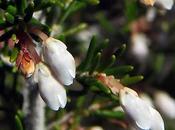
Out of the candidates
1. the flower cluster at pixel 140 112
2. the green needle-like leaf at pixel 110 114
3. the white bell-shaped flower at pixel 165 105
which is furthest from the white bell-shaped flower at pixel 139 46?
the flower cluster at pixel 140 112

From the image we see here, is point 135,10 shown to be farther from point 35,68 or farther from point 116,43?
point 35,68

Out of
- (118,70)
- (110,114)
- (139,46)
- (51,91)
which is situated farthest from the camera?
(139,46)

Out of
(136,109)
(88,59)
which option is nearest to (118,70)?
(88,59)

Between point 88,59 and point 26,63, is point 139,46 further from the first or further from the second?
point 26,63

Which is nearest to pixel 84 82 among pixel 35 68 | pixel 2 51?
pixel 35 68

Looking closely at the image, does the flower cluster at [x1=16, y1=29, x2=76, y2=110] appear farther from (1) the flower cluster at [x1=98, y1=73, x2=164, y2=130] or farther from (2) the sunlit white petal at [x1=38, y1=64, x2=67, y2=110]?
(1) the flower cluster at [x1=98, y1=73, x2=164, y2=130]

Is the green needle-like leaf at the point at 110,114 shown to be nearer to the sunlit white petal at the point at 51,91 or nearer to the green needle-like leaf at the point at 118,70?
the green needle-like leaf at the point at 118,70

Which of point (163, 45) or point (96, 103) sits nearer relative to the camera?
point (96, 103)
